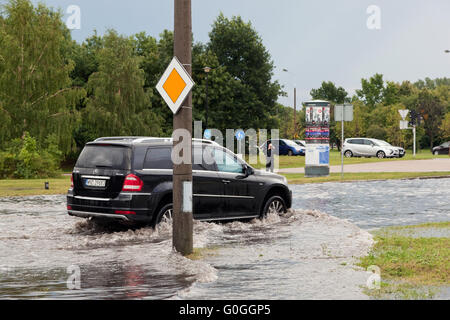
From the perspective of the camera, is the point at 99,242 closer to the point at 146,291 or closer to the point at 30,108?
Result: the point at 146,291

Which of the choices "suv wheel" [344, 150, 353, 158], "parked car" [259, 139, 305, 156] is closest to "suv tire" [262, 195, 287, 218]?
"suv wheel" [344, 150, 353, 158]

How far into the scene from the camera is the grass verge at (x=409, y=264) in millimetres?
7355

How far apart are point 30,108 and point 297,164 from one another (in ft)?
64.7

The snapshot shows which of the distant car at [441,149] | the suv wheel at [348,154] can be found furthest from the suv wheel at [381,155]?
the distant car at [441,149]

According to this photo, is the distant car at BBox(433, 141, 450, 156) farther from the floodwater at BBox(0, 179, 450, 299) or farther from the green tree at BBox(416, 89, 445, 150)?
the floodwater at BBox(0, 179, 450, 299)

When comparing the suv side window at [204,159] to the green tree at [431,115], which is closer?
the suv side window at [204,159]

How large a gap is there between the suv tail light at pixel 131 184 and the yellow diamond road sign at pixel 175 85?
2.68 metres

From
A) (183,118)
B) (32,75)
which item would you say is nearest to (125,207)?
(183,118)

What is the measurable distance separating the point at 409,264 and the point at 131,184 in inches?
212

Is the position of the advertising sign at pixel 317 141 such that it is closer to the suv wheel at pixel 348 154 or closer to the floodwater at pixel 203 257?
the floodwater at pixel 203 257

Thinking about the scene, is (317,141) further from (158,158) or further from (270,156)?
(158,158)

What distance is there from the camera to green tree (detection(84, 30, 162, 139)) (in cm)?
5909
